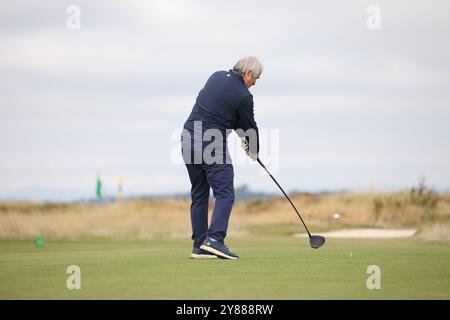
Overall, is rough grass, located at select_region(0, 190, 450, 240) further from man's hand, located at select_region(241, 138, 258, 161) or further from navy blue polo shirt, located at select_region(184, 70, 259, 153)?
navy blue polo shirt, located at select_region(184, 70, 259, 153)

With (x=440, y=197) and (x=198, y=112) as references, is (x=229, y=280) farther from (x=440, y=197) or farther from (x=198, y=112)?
(x=440, y=197)

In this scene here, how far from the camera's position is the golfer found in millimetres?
9078

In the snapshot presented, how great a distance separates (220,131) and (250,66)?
2.34 ft

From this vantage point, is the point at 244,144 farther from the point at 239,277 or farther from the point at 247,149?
the point at 239,277

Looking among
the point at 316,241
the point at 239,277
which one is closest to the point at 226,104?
the point at 316,241

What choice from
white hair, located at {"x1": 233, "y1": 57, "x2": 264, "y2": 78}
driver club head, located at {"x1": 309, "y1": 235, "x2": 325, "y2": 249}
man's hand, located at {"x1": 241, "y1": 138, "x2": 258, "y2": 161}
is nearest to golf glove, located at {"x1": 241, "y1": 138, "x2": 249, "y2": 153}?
man's hand, located at {"x1": 241, "y1": 138, "x2": 258, "y2": 161}

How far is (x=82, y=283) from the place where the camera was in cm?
694

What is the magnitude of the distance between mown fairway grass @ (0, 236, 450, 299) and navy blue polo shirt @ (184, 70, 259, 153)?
4.47ft

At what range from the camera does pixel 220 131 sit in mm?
9102

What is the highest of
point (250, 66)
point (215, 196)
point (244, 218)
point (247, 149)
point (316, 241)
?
point (250, 66)

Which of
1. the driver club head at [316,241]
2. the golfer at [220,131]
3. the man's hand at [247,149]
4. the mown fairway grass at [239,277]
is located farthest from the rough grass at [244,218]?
the mown fairway grass at [239,277]

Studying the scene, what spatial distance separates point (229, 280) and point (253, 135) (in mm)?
2520

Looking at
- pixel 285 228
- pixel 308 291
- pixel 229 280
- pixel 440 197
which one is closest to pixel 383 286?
pixel 308 291

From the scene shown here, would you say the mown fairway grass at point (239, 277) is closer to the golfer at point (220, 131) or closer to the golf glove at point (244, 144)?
the golfer at point (220, 131)
